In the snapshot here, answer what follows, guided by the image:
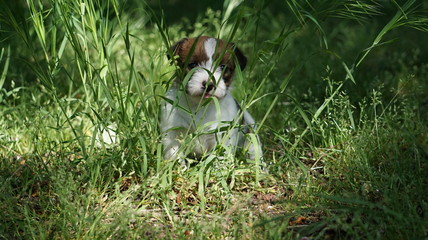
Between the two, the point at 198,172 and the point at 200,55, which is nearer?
the point at 198,172

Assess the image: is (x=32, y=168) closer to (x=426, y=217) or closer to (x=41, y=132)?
(x=41, y=132)

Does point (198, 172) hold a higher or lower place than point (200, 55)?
lower

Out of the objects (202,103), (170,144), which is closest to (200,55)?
(202,103)

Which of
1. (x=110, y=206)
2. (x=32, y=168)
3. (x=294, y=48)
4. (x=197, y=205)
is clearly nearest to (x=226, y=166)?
(x=197, y=205)

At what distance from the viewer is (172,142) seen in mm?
3988

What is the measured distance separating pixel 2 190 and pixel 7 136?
2.69 feet

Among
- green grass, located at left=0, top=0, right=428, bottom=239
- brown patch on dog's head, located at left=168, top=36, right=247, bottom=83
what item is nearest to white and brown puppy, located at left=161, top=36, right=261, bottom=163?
brown patch on dog's head, located at left=168, top=36, right=247, bottom=83

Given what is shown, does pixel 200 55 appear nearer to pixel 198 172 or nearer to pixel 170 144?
pixel 170 144

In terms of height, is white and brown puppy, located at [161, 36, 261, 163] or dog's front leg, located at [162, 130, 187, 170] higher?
white and brown puppy, located at [161, 36, 261, 163]

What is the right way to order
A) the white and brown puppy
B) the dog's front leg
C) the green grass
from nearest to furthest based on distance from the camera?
the green grass, the white and brown puppy, the dog's front leg

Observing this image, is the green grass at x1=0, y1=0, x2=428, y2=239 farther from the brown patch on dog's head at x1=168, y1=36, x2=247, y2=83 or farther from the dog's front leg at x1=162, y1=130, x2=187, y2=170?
the brown patch on dog's head at x1=168, y1=36, x2=247, y2=83

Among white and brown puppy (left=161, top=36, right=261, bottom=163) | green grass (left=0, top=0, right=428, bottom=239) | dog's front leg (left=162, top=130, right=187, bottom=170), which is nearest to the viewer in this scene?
green grass (left=0, top=0, right=428, bottom=239)

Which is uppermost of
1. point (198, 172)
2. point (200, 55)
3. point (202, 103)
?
point (200, 55)

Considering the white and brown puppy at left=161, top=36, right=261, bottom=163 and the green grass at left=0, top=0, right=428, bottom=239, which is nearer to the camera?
the green grass at left=0, top=0, right=428, bottom=239
